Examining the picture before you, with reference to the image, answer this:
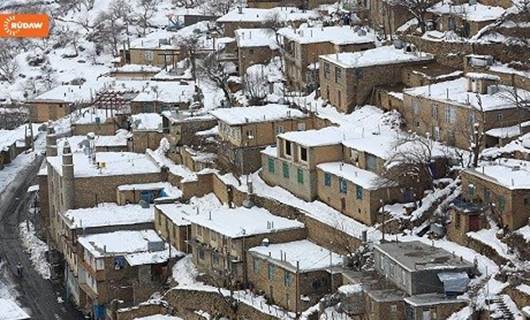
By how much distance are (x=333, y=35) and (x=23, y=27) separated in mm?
52112

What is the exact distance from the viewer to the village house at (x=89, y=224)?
48.0 meters

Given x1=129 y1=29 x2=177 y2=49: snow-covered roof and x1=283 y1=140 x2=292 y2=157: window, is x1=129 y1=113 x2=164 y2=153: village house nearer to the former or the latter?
x1=283 y1=140 x2=292 y2=157: window

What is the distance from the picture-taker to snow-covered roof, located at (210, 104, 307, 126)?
4849 centimetres

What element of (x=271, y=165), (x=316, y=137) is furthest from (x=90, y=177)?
(x=316, y=137)

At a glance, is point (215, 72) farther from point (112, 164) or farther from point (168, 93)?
point (112, 164)

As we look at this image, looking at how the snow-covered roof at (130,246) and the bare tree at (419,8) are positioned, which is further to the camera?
the bare tree at (419,8)

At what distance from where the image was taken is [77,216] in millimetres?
49375

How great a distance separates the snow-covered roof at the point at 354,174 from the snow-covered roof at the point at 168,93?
18587mm

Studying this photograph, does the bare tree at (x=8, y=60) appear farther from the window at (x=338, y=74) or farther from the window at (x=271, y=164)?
the window at (x=271, y=164)

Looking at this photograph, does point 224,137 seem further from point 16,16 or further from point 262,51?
point 16,16

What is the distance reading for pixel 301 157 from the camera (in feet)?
145

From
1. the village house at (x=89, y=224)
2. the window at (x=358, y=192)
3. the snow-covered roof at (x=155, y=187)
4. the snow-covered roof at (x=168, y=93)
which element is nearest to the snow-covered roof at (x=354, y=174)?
the window at (x=358, y=192)

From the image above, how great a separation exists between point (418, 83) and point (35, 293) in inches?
617

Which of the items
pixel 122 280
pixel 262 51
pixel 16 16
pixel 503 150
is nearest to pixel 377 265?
pixel 503 150
